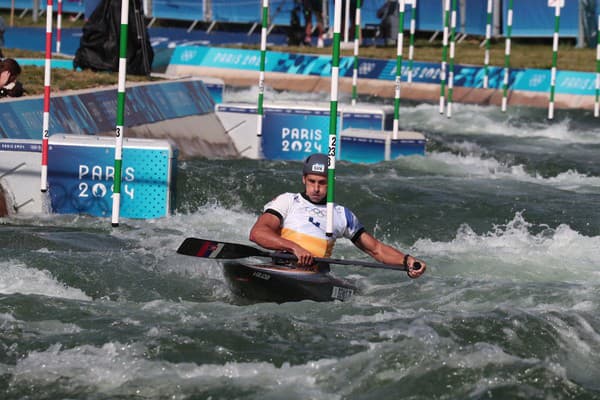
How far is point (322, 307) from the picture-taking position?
8.89 meters

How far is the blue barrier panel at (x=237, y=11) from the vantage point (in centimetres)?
3177

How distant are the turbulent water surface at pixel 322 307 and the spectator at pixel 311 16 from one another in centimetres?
1554

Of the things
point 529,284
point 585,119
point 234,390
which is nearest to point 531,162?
point 585,119

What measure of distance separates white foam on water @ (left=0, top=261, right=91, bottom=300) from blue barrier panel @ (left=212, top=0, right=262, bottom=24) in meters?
22.8

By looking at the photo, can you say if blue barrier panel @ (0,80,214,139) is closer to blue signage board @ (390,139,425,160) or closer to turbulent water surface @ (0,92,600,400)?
turbulent water surface @ (0,92,600,400)

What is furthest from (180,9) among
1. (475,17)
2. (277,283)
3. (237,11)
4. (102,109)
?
(277,283)

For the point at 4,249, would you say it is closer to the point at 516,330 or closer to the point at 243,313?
the point at 243,313

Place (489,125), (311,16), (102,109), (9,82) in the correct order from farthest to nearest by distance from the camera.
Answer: (311,16) < (489,125) < (102,109) < (9,82)

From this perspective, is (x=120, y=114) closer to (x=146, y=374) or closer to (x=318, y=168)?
(x=318, y=168)

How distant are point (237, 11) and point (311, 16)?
192cm

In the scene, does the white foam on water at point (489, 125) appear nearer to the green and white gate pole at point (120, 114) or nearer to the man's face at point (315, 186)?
the green and white gate pole at point (120, 114)

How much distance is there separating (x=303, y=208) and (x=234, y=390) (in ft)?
9.39

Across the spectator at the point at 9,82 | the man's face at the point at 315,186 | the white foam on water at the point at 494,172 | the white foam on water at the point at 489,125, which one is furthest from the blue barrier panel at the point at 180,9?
the man's face at the point at 315,186

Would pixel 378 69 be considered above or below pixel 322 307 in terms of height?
above
